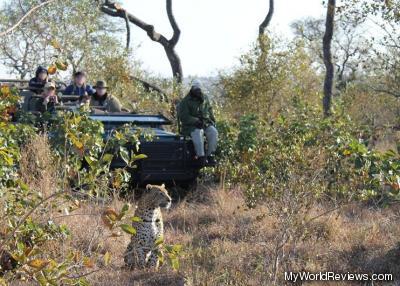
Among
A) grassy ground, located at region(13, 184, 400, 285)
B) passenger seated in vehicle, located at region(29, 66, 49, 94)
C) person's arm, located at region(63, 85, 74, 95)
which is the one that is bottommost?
grassy ground, located at region(13, 184, 400, 285)

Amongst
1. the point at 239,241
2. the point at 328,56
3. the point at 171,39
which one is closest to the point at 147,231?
the point at 239,241

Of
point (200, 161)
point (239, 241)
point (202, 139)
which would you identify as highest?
point (202, 139)

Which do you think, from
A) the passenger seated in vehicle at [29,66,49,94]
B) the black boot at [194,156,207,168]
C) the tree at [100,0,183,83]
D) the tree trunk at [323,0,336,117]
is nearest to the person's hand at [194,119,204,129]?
the black boot at [194,156,207,168]

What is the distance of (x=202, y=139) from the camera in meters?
9.66

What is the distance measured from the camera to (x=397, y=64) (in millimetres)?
12617

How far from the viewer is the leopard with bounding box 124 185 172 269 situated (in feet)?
19.5

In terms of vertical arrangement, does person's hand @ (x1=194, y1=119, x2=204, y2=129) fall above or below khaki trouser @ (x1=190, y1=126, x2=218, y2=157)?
above

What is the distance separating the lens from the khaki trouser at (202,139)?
9.55m

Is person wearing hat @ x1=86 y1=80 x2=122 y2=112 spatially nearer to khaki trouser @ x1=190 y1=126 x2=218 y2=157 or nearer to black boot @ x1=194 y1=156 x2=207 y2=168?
khaki trouser @ x1=190 y1=126 x2=218 y2=157

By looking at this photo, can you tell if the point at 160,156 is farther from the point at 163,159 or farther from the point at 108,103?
the point at 108,103

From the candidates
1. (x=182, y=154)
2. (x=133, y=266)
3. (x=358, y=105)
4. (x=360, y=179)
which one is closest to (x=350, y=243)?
(x=360, y=179)

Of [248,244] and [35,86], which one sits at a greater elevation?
[35,86]

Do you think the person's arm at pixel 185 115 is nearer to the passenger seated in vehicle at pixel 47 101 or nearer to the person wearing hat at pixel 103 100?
the person wearing hat at pixel 103 100

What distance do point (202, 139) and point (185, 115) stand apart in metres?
0.53
